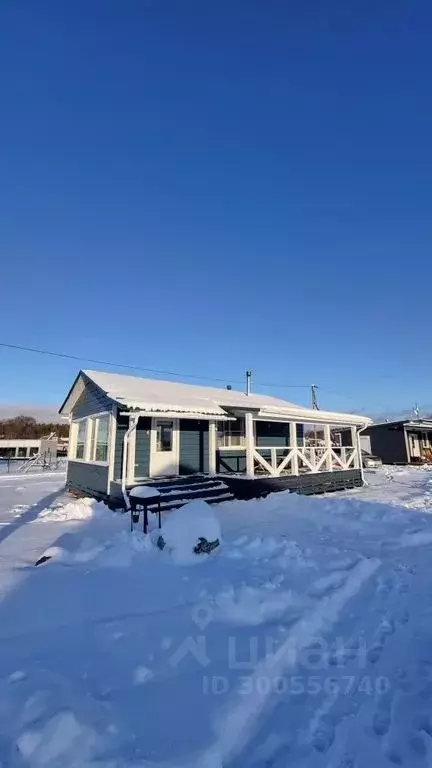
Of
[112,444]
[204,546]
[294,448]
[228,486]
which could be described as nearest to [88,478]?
[112,444]

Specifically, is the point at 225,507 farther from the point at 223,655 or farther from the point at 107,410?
the point at 223,655

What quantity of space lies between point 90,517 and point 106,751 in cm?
770

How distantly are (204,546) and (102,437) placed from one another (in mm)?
7449

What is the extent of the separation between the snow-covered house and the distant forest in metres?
48.3

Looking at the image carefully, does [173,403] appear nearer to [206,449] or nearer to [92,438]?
[206,449]

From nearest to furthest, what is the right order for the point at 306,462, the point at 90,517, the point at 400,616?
the point at 400,616, the point at 90,517, the point at 306,462

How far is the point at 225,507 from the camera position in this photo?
10.3 meters

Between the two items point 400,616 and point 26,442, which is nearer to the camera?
point 400,616

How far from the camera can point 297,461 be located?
1344 cm

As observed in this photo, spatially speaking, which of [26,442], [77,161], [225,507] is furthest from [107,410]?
[26,442]

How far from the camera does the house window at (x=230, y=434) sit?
13680 millimetres

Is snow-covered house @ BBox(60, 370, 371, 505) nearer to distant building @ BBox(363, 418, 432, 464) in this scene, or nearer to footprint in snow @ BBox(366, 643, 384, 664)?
footprint in snow @ BBox(366, 643, 384, 664)

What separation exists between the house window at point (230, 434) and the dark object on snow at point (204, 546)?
7.61 metres

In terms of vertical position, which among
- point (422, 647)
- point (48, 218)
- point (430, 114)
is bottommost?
point (422, 647)
